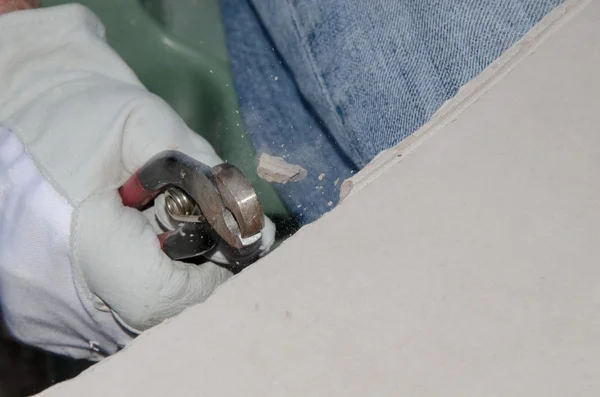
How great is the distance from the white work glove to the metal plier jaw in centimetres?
2

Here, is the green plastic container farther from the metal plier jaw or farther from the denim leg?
the metal plier jaw

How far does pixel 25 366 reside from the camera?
864mm

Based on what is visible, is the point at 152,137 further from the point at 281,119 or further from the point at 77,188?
the point at 281,119

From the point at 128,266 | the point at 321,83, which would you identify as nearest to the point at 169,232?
the point at 128,266

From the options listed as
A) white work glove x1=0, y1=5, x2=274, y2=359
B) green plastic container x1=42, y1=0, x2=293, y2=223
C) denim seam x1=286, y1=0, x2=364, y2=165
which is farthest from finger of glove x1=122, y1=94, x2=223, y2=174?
green plastic container x1=42, y1=0, x2=293, y2=223

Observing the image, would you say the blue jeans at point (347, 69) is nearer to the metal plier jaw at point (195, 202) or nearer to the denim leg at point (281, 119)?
the denim leg at point (281, 119)

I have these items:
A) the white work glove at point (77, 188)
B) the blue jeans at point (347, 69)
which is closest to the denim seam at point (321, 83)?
the blue jeans at point (347, 69)

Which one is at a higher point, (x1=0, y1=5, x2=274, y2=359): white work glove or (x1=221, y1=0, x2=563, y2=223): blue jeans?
(x1=0, y1=5, x2=274, y2=359): white work glove

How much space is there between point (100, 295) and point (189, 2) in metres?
0.68

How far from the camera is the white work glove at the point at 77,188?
1.93 ft

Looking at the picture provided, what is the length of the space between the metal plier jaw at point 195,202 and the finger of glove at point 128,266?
0.02 metres

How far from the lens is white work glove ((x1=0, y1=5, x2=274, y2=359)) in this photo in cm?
59

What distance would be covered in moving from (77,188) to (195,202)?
0.44 ft

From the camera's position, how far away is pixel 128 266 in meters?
0.58
